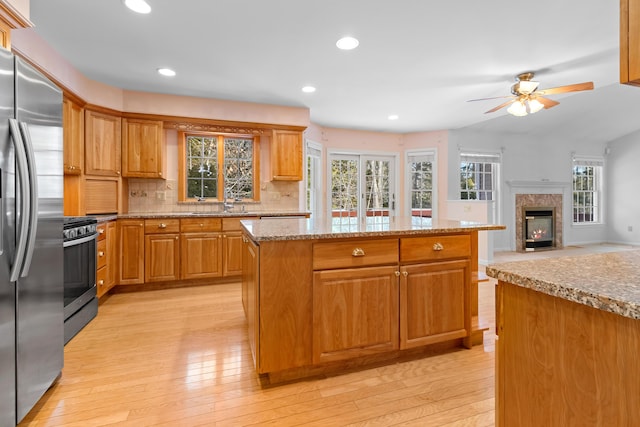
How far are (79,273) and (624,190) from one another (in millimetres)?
10561

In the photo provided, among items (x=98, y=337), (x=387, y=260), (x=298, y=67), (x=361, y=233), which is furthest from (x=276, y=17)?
(x=98, y=337)

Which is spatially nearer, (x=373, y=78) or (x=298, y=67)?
(x=298, y=67)

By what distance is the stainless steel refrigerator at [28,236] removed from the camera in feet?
4.47

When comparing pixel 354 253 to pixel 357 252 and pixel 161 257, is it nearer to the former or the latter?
pixel 357 252

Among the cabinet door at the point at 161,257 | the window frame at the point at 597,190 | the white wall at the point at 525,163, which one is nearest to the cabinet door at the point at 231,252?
the cabinet door at the point at 161,257

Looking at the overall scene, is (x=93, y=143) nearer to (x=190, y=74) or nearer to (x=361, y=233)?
(x=190, y=74)

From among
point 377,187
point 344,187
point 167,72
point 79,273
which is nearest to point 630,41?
point 79,273

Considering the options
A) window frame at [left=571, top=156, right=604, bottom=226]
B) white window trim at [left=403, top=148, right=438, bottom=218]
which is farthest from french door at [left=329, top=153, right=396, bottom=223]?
window frame at [left=571, top=156, right=604, bottom=226]

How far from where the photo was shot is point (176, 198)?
4438mm

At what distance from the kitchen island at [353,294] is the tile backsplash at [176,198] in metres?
2.86

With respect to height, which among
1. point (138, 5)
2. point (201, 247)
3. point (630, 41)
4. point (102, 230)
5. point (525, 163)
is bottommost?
point (201, 247)

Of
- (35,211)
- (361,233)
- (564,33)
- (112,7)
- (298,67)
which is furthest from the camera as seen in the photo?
(298,67)

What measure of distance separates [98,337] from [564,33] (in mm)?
4664

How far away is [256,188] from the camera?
477 centimetres
